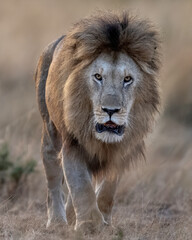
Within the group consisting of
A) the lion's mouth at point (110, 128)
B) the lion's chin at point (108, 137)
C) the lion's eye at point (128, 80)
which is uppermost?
the lion's eye at point (128, 80)

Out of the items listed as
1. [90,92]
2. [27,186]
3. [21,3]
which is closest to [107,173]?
[90,92]

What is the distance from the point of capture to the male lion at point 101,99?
279 inches

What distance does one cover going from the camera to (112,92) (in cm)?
703

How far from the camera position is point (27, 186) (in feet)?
34.6

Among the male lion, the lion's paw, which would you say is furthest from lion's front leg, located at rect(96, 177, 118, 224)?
the lion's paw

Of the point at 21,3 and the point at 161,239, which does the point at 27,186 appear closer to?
the point at 161,239

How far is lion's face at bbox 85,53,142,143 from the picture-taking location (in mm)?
6949

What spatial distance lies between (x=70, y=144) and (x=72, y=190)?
425 mm

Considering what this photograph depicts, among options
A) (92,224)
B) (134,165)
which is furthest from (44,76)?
(92,224)

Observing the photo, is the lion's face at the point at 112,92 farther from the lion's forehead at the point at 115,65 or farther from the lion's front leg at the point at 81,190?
the lion's front leg at the point at 81,190

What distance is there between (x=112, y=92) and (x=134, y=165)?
3.82 feet

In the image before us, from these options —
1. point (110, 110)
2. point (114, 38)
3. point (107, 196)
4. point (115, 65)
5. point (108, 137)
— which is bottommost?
point (107, 196)

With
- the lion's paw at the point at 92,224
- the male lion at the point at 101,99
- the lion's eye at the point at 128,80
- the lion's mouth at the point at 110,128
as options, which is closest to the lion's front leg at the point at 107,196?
the male lion at the point at 101,99

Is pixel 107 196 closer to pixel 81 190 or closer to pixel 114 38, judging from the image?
pixel 81 190
